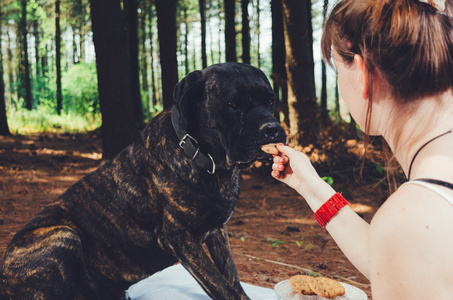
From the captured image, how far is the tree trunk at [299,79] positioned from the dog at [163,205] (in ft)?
18.6

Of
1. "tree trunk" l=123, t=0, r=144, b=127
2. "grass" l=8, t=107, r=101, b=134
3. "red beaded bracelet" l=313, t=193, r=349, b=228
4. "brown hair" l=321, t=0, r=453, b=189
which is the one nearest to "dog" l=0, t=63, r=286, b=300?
"red beaded bracelet" l=313, t=193, r=349, b=228

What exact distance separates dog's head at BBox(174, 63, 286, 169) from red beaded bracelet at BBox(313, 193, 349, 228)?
843 mm

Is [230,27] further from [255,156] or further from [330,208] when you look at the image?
[330,208]

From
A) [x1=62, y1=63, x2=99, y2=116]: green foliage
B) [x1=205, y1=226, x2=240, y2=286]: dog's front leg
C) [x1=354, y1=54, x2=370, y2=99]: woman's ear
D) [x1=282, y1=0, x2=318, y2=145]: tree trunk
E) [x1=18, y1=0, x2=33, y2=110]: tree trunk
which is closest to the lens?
[x1=354, y1=54, x2=370, y2=99]: woman's ear

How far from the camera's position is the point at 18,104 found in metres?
24.8

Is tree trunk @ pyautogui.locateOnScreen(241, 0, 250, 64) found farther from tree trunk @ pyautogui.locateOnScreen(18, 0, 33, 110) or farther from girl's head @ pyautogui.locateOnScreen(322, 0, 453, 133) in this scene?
tree trunk @ pyautogui.locateOnScreen(18, 0, 33, 110)

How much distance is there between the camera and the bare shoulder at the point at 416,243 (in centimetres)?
135

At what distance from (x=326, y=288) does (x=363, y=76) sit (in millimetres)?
1928

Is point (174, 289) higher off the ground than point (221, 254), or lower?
lower

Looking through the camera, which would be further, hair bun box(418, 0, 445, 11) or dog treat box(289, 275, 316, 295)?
dog treat box(289, 275, 316, 295)

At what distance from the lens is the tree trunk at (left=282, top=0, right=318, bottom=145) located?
877 centimetres

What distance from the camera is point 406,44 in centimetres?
152

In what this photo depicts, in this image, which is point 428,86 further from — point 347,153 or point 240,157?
point 347,153

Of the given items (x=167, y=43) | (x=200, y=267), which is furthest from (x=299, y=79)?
(x=200, y=267)
